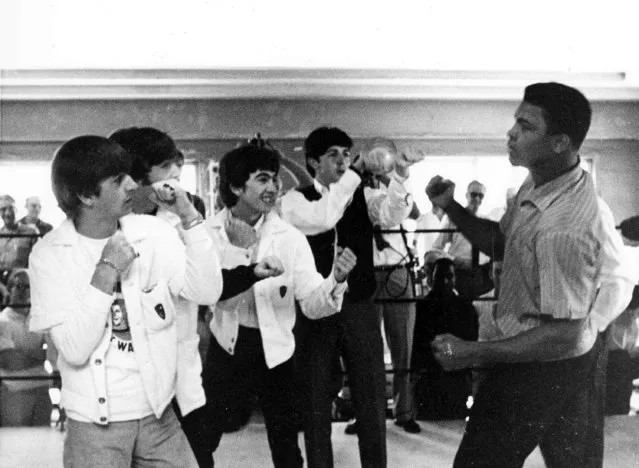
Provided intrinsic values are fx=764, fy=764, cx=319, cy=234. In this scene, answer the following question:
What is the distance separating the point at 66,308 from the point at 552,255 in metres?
0.65

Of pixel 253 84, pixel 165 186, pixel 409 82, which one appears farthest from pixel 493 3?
pixel 165 186

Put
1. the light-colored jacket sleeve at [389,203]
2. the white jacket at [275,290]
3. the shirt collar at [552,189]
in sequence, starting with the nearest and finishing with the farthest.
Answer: the shirt collar at [552,189]
the white jacket at [275,290]
the light-colored jacket sleeve at [389,203]

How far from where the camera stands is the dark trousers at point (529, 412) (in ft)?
3.47

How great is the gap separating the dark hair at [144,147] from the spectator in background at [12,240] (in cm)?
24

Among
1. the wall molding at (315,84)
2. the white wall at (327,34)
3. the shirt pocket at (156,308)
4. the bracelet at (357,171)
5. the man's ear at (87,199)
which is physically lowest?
the shirt pocket at (156,308)

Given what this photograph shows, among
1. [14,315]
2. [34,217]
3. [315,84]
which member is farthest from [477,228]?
[14,315]

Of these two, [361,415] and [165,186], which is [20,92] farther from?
[361,415]

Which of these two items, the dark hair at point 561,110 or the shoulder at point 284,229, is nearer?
the dark hair at point 561,110

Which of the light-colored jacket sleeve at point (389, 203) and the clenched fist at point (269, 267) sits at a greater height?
the light-colored jacket sleeve at point (389, 203)

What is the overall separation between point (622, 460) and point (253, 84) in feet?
3.88

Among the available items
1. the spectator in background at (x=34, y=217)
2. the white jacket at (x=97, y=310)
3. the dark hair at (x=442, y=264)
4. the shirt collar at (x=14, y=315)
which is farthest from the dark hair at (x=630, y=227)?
the shirt collar at (x=14, y=315)

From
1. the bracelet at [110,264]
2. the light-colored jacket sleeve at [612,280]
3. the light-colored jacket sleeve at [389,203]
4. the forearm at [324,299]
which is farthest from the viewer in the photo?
the light-colored jacket sleeve at [389,203]

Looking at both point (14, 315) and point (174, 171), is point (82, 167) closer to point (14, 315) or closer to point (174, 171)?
point (174, 171)

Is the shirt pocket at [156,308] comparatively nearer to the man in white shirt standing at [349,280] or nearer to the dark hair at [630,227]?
the man in white shirt standing at [349,280]
